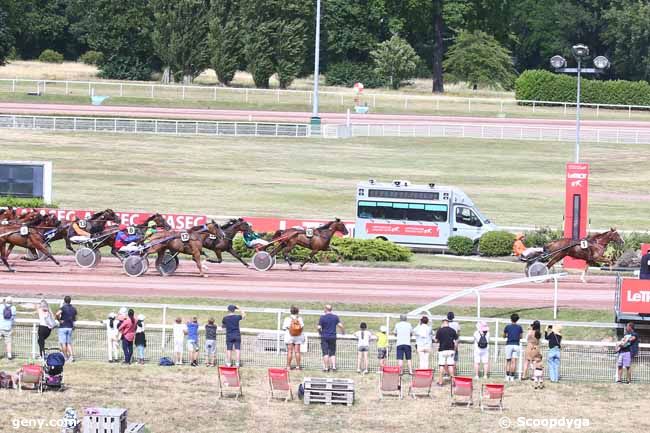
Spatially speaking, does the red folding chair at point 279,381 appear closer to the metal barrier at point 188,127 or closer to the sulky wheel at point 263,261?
the sulky wheel at point 263,261

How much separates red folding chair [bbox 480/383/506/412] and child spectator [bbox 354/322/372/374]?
231 cm

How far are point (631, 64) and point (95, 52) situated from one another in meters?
37.7

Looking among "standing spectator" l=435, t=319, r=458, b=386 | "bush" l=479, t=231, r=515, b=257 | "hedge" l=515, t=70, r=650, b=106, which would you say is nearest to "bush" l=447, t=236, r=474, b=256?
"bush" l=479, t=231, r=515, b=257

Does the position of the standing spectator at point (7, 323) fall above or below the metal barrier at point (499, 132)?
below

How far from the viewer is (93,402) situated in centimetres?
2034

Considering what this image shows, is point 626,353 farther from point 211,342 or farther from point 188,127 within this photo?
point 188,127

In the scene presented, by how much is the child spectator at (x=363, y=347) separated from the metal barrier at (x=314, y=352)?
0.80 ft

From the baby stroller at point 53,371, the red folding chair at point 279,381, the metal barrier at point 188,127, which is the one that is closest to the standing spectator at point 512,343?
the red folding chair at point 279,381

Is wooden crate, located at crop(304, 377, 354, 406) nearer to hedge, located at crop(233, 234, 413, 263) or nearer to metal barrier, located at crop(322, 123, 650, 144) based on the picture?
hedge, located at crop(233, 234, 413, 263)

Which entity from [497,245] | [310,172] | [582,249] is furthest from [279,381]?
[310,172]

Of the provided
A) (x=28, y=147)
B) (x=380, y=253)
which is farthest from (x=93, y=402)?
(x=28, y=147)

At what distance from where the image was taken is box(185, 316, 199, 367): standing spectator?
2230 centimetres

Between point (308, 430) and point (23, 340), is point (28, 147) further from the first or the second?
point (308, 430)

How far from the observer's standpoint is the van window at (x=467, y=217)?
36969mm
